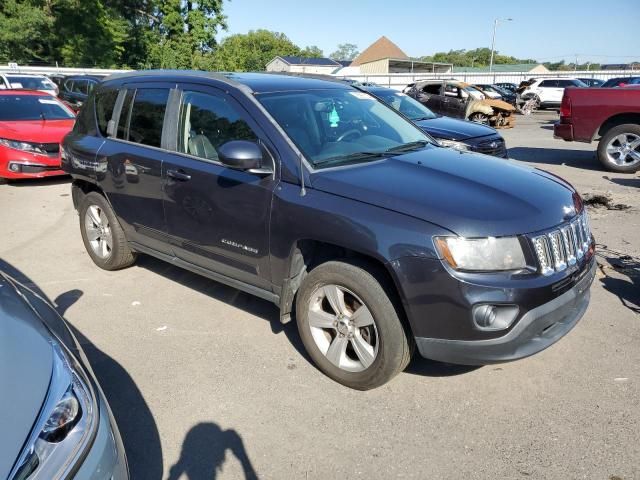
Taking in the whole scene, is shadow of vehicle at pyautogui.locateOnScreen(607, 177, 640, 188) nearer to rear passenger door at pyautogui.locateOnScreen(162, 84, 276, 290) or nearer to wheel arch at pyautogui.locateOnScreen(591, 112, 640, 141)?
wheel arch at pyautogui.locateOnScreen(591, 112, 640, 141)

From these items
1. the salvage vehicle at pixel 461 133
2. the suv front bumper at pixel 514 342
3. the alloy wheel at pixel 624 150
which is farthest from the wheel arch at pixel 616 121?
the suv front bumper at pixel 514 342

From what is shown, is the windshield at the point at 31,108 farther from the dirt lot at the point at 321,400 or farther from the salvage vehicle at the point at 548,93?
the salvage vehicle at the point at 548,93

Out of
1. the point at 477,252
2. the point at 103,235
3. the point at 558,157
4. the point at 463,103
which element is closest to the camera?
Result: the point at 477,252

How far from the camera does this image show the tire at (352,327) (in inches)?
117

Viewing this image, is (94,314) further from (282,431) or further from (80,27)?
(80,27)

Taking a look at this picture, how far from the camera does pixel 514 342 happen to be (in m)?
2.77

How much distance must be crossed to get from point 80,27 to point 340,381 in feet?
132

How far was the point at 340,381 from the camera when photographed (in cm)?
330

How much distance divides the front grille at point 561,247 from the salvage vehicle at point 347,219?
12mm

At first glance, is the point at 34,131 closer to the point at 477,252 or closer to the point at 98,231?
the point at 98,231

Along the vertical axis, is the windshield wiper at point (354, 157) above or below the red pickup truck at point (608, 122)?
above

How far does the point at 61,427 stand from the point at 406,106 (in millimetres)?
9199

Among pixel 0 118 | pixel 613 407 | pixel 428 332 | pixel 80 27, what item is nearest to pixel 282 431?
pixel 428 332

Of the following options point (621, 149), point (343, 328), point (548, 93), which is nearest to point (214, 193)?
point (343, 328)
